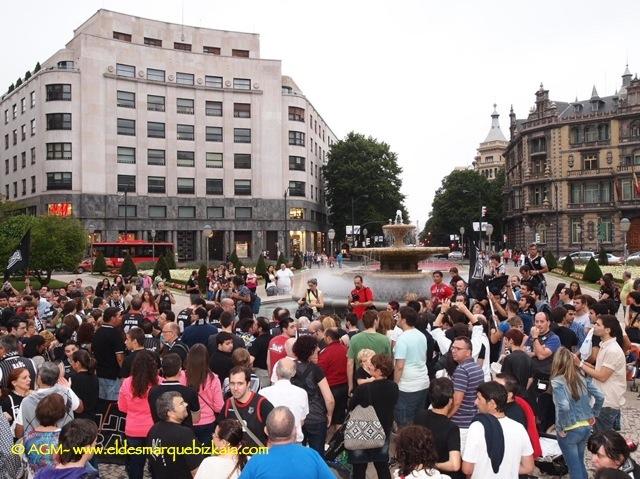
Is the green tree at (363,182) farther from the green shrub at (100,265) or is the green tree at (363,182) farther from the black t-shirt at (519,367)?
the black t-shirt at (519,367)

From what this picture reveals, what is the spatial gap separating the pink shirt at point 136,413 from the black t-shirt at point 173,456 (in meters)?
1.10

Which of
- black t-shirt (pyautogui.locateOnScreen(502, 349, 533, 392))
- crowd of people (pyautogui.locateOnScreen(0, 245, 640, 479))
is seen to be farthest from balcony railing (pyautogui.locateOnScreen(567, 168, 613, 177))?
black t-shirt (pyautogui.locateOnScreen(502, 349, 533, 392))

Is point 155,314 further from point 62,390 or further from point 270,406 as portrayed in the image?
point 270,406

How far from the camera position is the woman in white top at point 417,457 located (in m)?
A: 3.99

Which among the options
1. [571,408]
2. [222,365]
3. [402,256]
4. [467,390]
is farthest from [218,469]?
[402,256]

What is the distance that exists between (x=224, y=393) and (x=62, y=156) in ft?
185

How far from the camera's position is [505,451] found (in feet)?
14.8

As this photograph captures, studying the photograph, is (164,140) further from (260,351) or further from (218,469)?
(218,469)

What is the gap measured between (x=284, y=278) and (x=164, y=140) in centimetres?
4341

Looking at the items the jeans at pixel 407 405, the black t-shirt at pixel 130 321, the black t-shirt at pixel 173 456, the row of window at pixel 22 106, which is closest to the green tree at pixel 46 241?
the black t-shirt at pixel 130 321

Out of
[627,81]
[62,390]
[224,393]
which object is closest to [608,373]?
[224,393]

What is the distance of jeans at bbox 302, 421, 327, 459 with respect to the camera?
20.7 feet

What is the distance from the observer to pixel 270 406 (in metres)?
5.20

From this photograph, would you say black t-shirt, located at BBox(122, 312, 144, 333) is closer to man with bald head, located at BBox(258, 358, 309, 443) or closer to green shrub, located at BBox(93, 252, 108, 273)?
man with bald head, located at BBox(258, 358, 309, 443)
